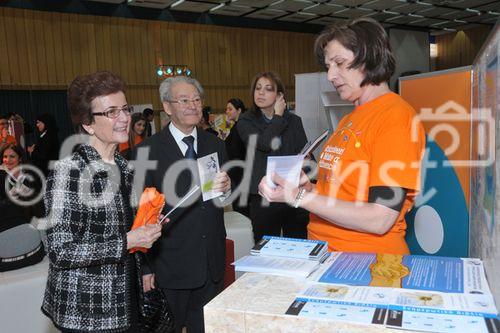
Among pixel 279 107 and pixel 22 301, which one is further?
pixel 279 107

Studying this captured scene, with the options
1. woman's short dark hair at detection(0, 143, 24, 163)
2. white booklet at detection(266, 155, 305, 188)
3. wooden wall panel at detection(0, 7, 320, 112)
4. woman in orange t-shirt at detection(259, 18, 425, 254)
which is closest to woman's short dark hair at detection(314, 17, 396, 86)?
woman in orange t-shirt at detection(259, 18, 425, 254)

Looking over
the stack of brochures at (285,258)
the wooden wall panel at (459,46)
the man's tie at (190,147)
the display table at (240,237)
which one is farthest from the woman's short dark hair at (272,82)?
the wooden wall panel at (459,46)

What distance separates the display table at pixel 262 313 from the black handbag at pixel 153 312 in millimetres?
778

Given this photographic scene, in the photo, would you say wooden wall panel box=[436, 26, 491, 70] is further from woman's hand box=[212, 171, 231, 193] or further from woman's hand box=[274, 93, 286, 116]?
woman's hand box=[212, 171, 231, 193]

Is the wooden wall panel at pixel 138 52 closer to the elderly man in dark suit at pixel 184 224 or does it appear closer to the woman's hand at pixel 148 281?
the elderly man in dark suit at pixel 184 224

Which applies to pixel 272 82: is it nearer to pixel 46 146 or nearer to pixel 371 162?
pixel 371 162

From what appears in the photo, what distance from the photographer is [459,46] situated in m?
15.5

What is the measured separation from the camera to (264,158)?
335cm

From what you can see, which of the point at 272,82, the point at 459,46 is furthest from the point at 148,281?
the point at 459,46

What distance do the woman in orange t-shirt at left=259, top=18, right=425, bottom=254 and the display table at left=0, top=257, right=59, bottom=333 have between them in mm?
1867

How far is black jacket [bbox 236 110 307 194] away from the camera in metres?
3.26

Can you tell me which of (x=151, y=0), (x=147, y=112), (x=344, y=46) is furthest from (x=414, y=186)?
(x=151, y=0)

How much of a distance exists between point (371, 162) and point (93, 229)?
0.97 m

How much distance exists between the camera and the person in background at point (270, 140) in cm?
328
